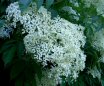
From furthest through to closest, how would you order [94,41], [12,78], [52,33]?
[94,41], [12,78], [52,33]

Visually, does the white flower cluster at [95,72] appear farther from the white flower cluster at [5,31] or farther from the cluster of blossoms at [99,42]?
the white flower cluster at [5,31]

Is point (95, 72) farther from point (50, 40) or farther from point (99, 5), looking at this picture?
point (50, 40)

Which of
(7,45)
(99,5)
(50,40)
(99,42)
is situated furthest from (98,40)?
(7,45)

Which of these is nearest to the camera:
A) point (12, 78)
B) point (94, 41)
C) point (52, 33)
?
point (52, 33)

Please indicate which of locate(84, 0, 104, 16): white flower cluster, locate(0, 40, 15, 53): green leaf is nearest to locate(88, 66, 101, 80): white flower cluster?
locate(84, 0, 104, 16): white flower cluster

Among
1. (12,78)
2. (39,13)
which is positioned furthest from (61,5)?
(12,78)

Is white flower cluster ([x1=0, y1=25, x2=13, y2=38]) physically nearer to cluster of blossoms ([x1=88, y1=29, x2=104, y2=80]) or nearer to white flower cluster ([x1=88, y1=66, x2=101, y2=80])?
cluster of blossoms ([x1=88, y1=29, x2=104, y2=80])

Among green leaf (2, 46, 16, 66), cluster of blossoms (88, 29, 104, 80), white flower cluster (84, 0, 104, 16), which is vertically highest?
white flower cluster (84, 0, 104, 16)

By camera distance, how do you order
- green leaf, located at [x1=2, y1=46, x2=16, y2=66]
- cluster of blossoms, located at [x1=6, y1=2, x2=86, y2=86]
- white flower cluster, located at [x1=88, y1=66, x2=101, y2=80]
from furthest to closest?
white flower cluster, located at [x1=88, y1=66, x2=101, y2=80]
green leaf, located at [x1=2, y1=46, x2=16, y2=66]
cluster of blossoms, located at [x1=6, y1=2, x2=86, y2=86]

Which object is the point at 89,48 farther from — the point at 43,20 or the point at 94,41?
the point at 43,20
